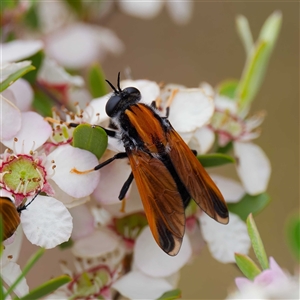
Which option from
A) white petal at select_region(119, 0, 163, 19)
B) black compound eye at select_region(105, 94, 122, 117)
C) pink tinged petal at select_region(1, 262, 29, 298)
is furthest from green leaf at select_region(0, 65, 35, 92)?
white petal at select_region(119, 0, 163, 19)

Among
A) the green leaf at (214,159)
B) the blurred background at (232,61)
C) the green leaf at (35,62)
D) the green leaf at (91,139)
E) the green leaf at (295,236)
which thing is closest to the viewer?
the green leaf at (295,236)

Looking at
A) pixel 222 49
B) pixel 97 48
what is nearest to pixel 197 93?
pixel 97 48

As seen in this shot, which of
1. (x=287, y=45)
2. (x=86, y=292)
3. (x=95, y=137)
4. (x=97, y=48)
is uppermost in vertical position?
(x=95, y=137)

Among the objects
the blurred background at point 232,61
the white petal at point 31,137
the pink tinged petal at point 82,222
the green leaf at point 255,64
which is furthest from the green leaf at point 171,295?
the blurred background at point 232,61

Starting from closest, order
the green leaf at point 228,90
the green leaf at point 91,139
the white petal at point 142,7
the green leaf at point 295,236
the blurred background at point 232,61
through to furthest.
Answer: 1. the green leaf at point 295,236
2. the green leaf at point 91,139
3. the green leaf at point 228,90
4. the white petal at point 142,7
5. the blurred background at point 232,61

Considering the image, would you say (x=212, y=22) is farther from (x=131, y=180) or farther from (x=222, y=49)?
(x=131, y=180)

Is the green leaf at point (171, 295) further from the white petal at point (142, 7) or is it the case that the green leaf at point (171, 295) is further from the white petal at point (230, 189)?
the white petal at point (142, 7)
